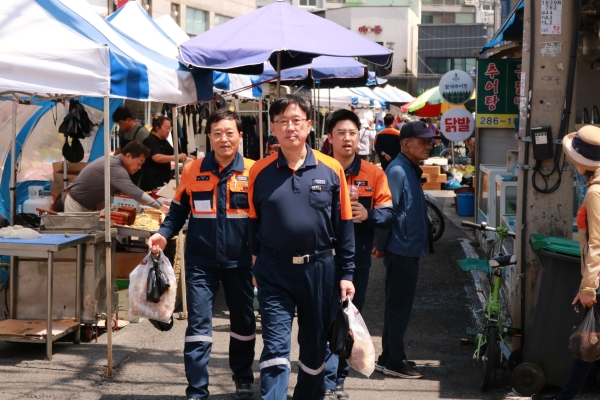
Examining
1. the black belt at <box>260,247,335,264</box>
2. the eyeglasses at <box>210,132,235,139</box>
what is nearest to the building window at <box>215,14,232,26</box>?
the eyeglasses at <box>210,132,235,139</box>

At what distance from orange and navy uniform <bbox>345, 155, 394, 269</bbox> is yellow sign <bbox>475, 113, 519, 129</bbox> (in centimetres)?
Answer: 734

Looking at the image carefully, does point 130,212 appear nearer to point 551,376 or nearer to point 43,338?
point 43,338

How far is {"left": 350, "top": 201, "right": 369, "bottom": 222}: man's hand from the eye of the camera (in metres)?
5.46

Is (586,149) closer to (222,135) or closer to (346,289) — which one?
(346,289)

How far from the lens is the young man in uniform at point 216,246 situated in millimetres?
5434

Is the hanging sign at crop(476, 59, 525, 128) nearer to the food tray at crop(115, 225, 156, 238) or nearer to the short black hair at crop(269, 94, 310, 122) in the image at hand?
the food tray at crop(115, 225, 156, 238)

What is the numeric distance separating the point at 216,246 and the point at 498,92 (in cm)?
793

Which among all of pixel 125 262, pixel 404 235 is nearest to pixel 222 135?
pixel 404 235

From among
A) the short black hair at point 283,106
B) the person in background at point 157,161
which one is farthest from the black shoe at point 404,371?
the person in background at point 157,161

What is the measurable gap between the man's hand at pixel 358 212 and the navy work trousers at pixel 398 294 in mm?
876

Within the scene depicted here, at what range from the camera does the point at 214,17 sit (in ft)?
147

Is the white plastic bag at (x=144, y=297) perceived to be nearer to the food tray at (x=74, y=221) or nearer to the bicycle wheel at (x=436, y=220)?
the food tray at (x=74, y=221)

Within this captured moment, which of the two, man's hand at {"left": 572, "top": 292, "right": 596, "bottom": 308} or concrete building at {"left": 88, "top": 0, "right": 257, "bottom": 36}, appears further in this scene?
concrete building at {"left": 88, "top": 0, "right": 257, "bottom": 36}

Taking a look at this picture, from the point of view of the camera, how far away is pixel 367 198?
5.69 meters
